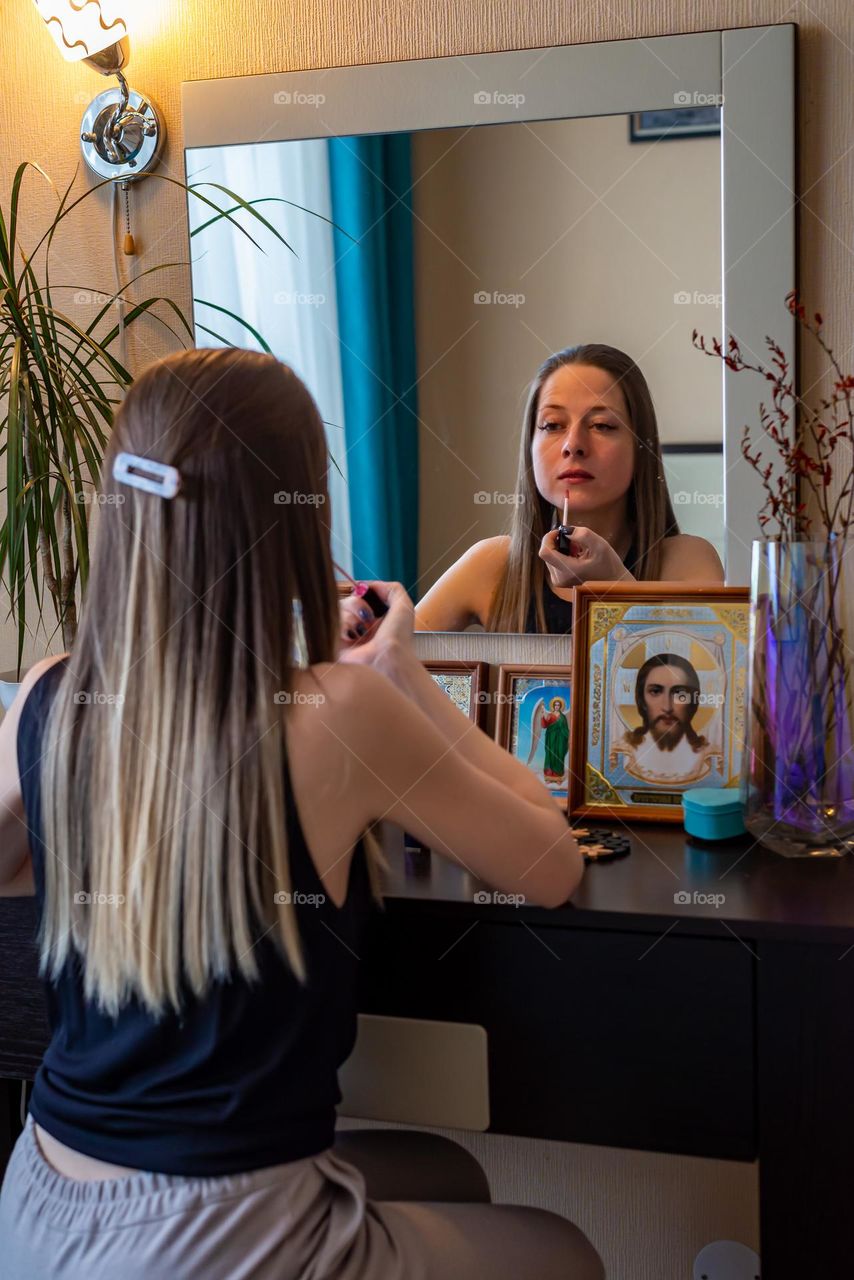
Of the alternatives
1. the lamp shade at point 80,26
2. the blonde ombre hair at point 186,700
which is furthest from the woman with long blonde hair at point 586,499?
the lamp shade at point 80,26

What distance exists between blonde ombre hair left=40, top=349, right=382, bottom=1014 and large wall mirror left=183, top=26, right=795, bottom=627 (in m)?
0.55

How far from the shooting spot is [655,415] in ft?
5.23

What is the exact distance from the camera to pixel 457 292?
5.38ft

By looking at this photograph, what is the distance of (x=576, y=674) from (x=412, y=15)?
0.93 metres

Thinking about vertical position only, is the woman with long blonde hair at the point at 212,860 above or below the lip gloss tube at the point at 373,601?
below

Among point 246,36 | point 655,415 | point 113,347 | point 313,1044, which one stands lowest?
point 313,1044

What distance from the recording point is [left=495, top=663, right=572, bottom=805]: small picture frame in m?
1.62

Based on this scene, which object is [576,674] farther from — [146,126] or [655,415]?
[146,126]

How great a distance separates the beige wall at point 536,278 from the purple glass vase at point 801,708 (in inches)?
10.2

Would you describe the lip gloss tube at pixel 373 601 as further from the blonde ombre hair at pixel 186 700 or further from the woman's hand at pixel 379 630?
the blonde ombre hair at pixel 186 700

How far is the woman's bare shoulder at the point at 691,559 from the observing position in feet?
5.26

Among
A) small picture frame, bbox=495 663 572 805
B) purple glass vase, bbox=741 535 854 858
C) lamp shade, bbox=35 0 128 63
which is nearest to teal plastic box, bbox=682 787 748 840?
purple glass vase, bbox=741 535 854 858

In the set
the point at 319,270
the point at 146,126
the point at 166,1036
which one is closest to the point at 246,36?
the point at 146,126

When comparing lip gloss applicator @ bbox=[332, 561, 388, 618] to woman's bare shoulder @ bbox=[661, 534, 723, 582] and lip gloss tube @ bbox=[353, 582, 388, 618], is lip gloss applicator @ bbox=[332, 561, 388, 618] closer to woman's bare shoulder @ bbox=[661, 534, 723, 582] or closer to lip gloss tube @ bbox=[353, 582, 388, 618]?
lip gloss tube @ bbox=[353, 582, 388, 618]
